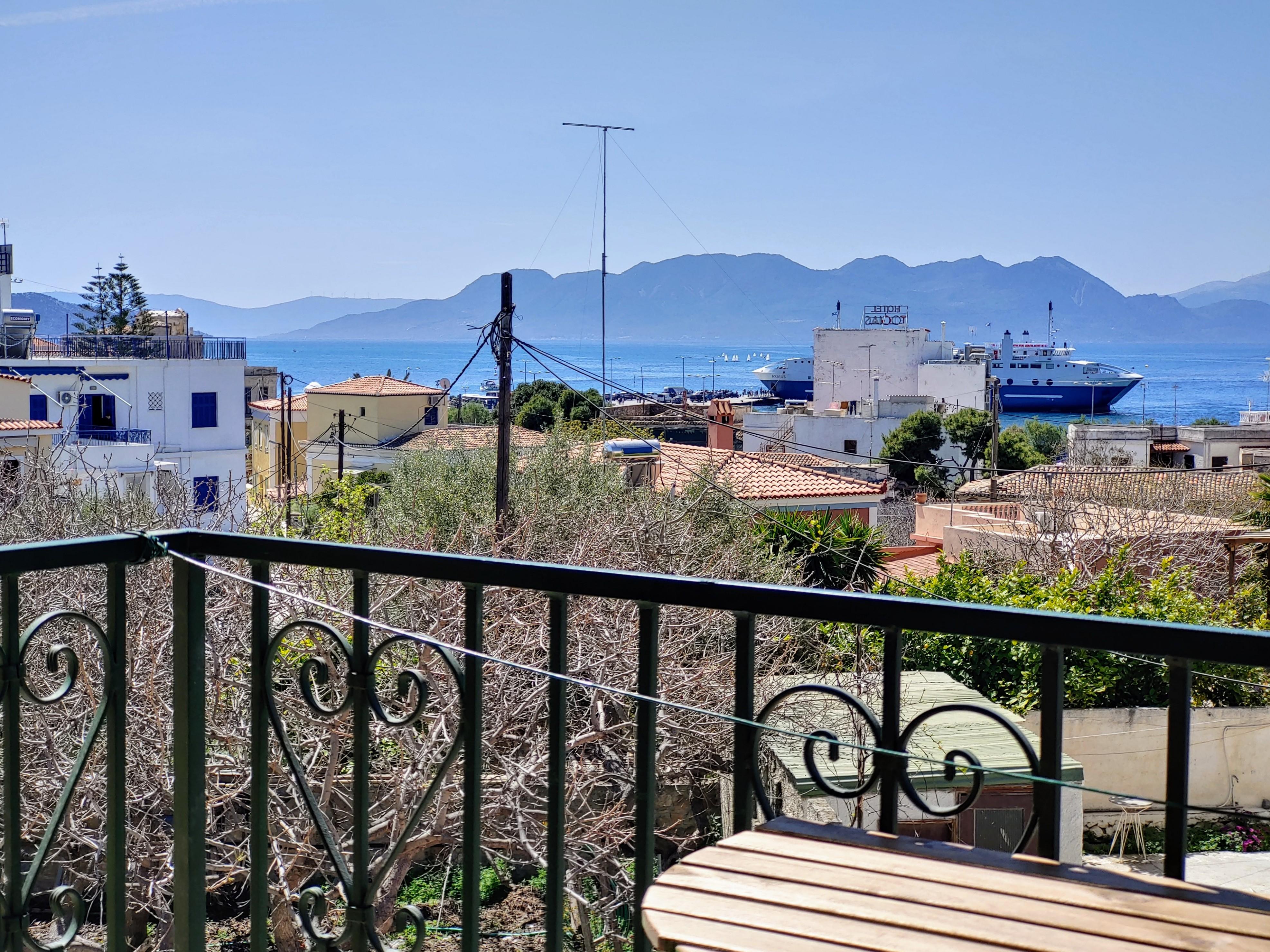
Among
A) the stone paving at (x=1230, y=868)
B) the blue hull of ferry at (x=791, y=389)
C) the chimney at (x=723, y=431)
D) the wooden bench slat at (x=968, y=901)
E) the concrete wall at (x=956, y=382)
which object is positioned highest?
the blue hull of ferry at (x=791, y=389)

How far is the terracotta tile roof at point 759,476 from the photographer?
2170cm

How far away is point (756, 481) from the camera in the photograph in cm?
2378

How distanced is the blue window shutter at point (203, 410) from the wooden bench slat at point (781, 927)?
34653 millimetres

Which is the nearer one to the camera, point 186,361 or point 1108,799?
point 1108,799

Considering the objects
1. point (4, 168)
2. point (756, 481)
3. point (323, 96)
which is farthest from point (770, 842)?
point (4, 168)

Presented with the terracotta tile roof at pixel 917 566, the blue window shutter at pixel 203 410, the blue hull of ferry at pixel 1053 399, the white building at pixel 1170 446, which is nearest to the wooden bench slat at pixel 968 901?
the terracotta tile roof at pixel 917 566

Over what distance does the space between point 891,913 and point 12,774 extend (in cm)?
126

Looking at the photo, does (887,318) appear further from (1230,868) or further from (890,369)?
(1230,868)

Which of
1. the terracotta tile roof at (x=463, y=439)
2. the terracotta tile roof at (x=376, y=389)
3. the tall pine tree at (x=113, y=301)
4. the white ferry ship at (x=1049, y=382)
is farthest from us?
the white ferry ship at (x=1049, y=382)

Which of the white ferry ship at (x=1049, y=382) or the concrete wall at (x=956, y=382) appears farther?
the white ferry ship at (x=1049, y=382)

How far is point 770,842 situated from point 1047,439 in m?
61.6

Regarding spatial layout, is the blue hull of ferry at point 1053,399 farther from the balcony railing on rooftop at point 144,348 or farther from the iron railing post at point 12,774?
the iron railing post at point 12,774

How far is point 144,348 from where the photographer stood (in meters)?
32.5

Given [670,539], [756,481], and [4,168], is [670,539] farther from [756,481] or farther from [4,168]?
[4,168]
